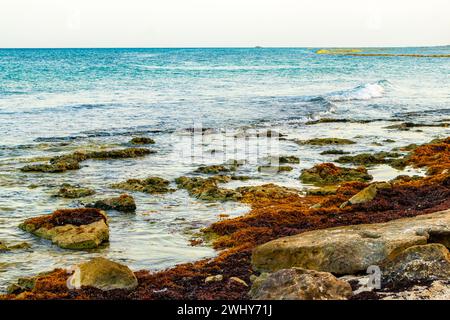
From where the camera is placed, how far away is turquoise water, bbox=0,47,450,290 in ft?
41.7

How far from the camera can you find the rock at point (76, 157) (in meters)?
20.7

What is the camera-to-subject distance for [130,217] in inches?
577

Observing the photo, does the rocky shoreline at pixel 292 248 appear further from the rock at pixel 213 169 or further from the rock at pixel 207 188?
the rock at pixel 213 169

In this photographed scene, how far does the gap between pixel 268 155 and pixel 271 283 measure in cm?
1679

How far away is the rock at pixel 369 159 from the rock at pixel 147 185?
7654 millimetres

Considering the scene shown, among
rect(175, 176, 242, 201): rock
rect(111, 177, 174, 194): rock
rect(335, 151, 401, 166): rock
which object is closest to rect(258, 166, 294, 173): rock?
rect(175, 176, 242, 201): rock

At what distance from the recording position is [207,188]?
16875mm

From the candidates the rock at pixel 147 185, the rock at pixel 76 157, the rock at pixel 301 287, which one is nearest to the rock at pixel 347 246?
the rock at pixel 301 287

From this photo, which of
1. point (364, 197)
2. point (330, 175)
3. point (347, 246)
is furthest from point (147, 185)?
point (347, 246)

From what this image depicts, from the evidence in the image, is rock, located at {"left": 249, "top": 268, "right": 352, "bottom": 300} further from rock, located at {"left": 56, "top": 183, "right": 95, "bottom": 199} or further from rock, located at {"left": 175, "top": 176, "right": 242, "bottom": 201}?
rock, located at {"left": 56, "top": 183, "right": 95, "bottom": 199}

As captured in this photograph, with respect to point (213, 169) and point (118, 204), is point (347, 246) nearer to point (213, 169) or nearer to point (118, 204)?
point (118, 204)
